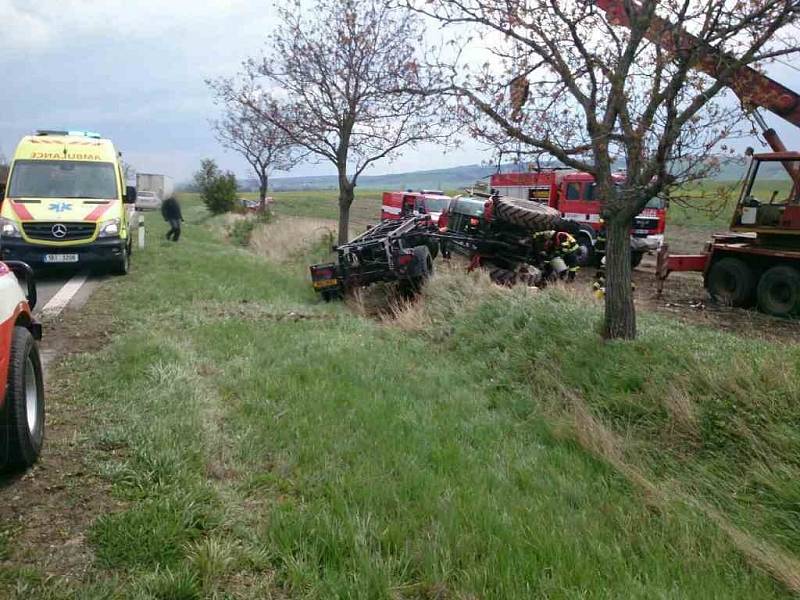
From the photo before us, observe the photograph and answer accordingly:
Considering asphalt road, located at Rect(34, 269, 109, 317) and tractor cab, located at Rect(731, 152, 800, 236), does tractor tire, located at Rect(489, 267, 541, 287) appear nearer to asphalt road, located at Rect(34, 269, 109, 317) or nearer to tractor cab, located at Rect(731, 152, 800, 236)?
tractor cab, located at Rect(731, 152, 800, 236)

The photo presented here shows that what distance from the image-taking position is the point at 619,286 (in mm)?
6715

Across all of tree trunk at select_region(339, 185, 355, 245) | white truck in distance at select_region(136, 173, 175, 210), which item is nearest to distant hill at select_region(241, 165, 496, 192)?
tree trunk at select_region(339, 185, 355, 245)

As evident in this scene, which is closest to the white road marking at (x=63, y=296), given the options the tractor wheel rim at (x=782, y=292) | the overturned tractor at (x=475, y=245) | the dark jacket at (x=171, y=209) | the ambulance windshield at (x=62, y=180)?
the ambulance windshield at (x=62, y=180)

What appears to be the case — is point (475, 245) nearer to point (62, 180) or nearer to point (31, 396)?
point (62, 180)

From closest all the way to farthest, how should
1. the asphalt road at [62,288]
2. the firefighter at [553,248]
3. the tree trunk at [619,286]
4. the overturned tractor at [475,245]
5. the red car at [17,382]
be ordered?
the red car at [17,382]
the tree trunk at [619,286]
the asphalt road at [62,288]
the overturned tractor at [475,245]
the firefighter at [553,248]

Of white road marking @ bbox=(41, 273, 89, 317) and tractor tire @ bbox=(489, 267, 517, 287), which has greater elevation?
tractor tire @ bbox=(489, 267, 517, 287)

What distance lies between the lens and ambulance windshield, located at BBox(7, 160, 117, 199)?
1178 cm

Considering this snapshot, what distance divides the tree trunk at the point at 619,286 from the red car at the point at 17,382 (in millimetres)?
5247

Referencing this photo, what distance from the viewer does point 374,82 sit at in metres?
14.1

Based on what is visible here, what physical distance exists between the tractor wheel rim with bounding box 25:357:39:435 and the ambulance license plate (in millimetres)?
8000

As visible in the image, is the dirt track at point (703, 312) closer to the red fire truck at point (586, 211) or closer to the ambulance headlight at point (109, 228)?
the red fire truck at point (586, 211)

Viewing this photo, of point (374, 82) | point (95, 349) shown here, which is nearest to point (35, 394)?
point (95, 349)

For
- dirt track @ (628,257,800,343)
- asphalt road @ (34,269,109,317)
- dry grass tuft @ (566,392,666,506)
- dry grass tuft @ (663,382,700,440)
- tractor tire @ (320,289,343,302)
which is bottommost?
dirt track @ (628,257,800,343)

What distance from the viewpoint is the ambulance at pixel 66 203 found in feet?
36.4
